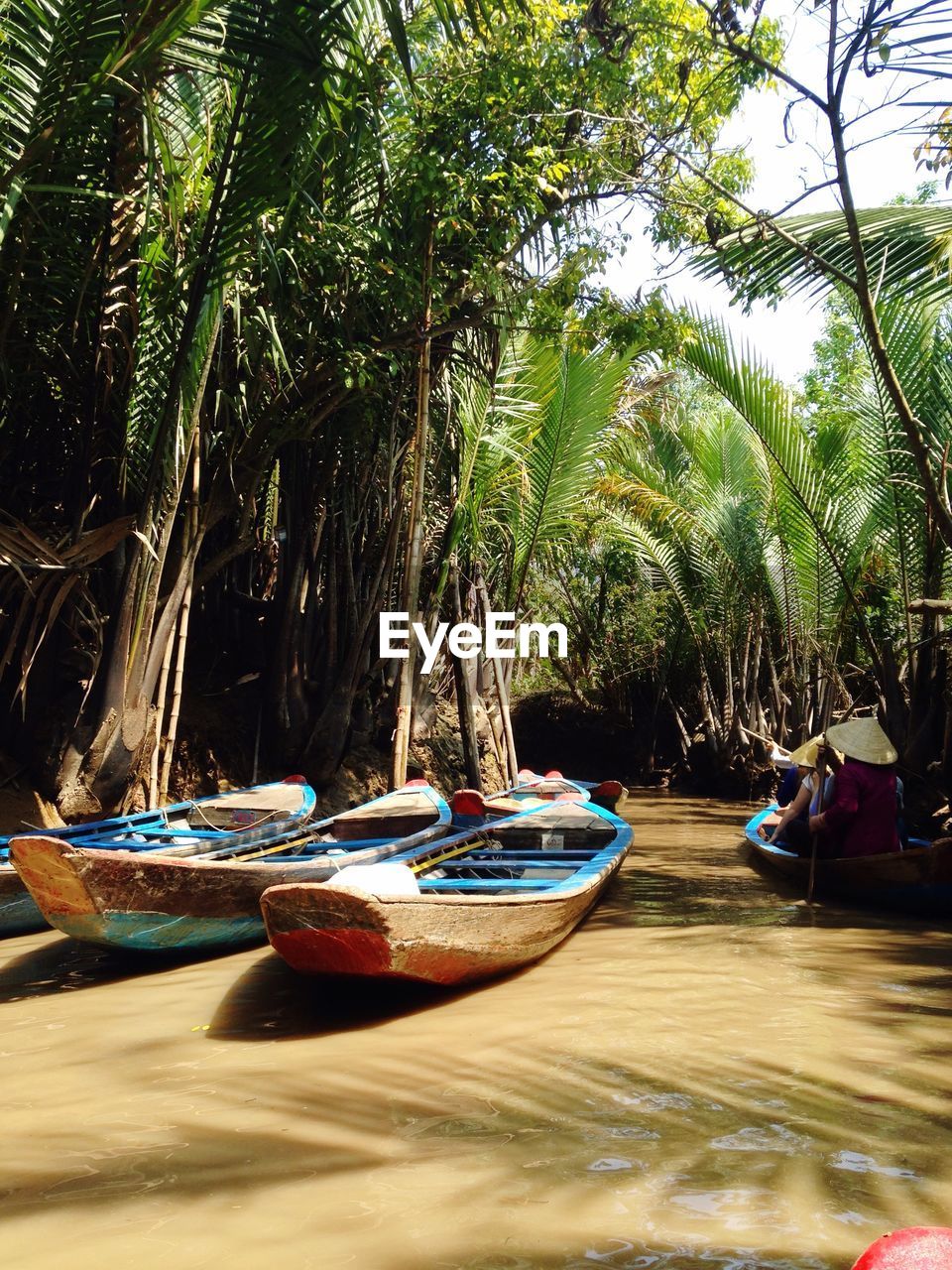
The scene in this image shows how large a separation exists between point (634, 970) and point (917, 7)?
15.7 ft

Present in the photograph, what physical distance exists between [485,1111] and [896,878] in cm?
382

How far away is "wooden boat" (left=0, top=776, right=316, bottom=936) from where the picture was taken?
564 cm

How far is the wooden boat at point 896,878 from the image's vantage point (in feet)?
19.4

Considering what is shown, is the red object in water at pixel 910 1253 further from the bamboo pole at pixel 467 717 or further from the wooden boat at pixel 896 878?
the bamboo pole at pixel 467 717

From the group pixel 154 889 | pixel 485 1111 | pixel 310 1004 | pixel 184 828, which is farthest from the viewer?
pixel 184 828

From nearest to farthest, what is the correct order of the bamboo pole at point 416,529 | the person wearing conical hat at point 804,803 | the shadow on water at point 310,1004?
the shadow on water at point 310,1004 → the person wearing conical hat at point 804,803 → the bamboo pole at point 416,529

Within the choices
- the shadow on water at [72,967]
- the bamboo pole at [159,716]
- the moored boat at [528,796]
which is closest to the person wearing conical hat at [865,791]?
the moored boat at [528,796]

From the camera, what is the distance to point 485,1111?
10.4 ft

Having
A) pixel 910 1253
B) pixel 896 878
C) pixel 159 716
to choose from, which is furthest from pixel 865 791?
pixel 910 1253

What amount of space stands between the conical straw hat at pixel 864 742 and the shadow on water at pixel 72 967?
12.1ft

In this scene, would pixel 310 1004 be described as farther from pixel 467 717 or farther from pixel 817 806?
pixel 467 717

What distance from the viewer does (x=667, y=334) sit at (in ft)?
27.6

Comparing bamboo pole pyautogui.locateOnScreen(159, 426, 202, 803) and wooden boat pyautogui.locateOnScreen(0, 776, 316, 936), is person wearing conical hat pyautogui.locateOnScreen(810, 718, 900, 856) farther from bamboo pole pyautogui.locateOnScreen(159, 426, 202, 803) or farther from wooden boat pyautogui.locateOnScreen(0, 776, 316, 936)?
bamboo pole pyautogui.locateOnScreen(159, 426, 202, 803)

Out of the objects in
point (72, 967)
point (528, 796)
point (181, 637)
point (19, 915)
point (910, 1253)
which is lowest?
point (72, 967)
